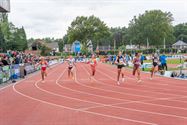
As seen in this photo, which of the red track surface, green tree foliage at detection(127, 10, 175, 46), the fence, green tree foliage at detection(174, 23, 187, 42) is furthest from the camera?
green tree foliage at detection(174, 23, 187, 42)

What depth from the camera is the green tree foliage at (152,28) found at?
125m

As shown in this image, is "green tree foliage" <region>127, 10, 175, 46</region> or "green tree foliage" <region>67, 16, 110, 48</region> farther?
"green tree foliage" <region>127, 10, 175, 46</region>

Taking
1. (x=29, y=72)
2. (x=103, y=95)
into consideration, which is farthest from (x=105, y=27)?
(x=103, y=95)

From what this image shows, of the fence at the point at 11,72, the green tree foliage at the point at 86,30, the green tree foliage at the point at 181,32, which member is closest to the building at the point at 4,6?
the fence at the point at 11,72

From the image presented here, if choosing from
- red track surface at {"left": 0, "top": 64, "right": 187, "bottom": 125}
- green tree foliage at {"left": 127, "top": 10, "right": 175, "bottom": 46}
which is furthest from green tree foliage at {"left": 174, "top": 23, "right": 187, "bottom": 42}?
red track surface at {"left": 0, "top": 64, "right": 187, "bottom": 125}

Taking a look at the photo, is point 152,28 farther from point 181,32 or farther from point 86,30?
point 181,32

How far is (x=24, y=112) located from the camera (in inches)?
489

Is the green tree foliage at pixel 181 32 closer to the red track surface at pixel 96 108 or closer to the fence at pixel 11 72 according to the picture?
the fence at pixel 11 72

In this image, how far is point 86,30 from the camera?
4889 inches

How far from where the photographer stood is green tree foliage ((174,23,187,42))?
145m

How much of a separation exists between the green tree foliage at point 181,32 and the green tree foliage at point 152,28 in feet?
39.9

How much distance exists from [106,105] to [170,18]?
429 feet

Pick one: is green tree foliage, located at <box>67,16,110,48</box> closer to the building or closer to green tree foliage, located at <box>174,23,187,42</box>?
green tree foliage, located at <box>174,23,187,42</box>

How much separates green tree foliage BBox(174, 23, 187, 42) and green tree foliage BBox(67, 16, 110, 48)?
32947mm
